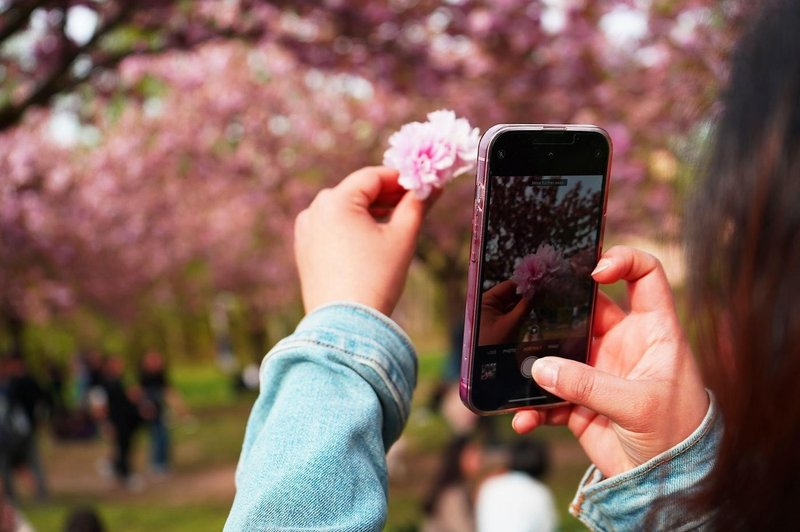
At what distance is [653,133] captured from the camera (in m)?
6.78

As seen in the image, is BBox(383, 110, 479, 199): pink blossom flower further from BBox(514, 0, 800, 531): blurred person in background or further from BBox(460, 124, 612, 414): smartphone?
BBox(514, 0, 800, 531): blurred person in background

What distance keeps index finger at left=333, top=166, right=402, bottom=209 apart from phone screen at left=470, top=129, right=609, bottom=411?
205 mm

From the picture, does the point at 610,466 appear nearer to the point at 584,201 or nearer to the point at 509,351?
the point at 509,351

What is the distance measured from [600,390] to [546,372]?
2.8 inches

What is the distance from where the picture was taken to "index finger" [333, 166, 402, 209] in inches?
44.0

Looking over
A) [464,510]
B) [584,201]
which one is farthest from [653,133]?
[584,201]

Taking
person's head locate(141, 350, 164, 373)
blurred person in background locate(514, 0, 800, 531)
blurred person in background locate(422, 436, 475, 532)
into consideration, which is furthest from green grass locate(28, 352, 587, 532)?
blurred person in background locate(514, 0, 800, 531)

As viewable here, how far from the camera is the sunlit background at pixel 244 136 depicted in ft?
12.4

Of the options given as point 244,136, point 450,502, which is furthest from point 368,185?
point 244,136

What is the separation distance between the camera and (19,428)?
Result: 26.4ft

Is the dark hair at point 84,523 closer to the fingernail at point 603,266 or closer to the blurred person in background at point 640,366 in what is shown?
the blurred person in background at point 640,366

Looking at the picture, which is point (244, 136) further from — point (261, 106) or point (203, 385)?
point (203, 385)

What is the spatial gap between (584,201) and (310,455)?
0.54 m

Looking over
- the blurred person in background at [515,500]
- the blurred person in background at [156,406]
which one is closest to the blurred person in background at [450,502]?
the blurred person in background at [515,500]
